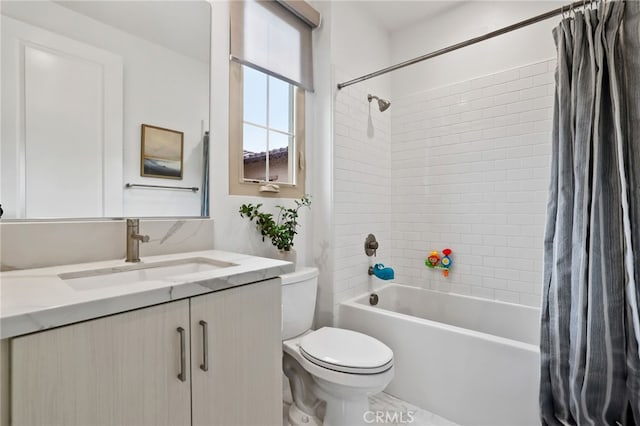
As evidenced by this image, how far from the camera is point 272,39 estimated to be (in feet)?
6.22

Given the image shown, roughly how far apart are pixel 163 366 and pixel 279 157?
1.43 m

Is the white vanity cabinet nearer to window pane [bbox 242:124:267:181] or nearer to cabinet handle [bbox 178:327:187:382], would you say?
cabinet handle [bbox 178:327:187:382]

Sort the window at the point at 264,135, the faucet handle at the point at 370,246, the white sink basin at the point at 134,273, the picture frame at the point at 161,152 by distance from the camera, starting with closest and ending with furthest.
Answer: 1. the white sink basin at the point at 134,273
2. the picture frame at the point at 161,152
3. the window at the point at 264,135
4. the faucet handle at the point at 370,246

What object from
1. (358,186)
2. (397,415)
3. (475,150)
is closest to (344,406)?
(397,415)

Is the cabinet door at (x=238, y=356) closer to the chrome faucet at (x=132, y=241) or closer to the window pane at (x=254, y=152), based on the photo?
the chrome faucet at (x=132, y=241)

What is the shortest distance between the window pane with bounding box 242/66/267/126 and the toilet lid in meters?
1.25

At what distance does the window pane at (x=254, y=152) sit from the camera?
1798 mm

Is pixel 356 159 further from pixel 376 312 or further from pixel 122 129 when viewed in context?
pixel 122 129

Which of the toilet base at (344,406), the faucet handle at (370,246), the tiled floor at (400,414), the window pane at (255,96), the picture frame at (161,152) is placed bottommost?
the tiled floor at (400,414)

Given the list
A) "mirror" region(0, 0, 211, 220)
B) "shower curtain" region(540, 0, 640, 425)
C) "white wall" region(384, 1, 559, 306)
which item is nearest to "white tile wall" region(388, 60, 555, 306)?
"white wall" region(384, 1, 559, 306)

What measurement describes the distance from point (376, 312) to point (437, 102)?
5.36 feet

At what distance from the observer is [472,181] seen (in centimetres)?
231

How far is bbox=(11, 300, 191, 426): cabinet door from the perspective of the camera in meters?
0.62

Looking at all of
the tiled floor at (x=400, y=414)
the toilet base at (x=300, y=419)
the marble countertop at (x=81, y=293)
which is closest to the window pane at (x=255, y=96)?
the marble countertop at (x=81, y=293)
